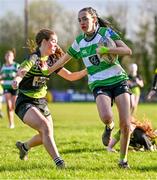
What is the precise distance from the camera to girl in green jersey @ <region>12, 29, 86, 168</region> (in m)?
7.52

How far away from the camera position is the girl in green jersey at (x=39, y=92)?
7523 mm

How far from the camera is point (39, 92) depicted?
7844 millimetres

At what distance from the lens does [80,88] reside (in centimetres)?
6519

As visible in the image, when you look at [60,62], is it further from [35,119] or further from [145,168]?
[145,168]

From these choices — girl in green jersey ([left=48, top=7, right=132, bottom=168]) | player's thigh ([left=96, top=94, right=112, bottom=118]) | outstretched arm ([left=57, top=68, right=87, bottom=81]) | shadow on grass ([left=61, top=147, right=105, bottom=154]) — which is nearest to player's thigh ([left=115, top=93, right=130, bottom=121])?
girl in green jersey ([left=48, top=7, right=132, bottom=168])

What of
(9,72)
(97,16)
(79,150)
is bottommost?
(79,150)

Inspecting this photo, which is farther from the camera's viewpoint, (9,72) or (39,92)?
(9,72)

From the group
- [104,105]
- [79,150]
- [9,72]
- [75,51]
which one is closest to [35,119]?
[104,105]

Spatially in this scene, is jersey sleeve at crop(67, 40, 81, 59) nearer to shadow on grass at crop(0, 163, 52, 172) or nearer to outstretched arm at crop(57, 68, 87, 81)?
outstretched arm at crop(57, 68, 87, 81)

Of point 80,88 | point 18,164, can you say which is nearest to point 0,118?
point 18,164

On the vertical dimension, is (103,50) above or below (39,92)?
above

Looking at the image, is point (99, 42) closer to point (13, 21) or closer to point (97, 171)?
point (97, 171)

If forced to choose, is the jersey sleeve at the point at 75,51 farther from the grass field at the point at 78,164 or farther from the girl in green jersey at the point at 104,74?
the grass field at the point at 78,164

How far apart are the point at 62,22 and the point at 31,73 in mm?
59695
